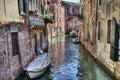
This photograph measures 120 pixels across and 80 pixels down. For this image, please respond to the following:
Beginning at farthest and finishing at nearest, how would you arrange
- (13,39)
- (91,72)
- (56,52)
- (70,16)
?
(70,16)
(56,52)
(91,72)
(13,39)

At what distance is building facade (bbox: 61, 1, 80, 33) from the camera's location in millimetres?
51359

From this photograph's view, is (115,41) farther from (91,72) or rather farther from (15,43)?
(15,43)

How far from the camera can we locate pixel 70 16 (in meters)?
53.1

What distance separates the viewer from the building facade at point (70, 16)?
169 ft

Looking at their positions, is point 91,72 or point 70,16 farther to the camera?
point 70,16

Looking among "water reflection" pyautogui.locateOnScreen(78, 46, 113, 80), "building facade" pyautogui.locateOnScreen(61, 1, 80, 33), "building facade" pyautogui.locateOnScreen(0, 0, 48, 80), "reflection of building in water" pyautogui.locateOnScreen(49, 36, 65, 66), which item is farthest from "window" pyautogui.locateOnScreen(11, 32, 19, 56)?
"building facade" pyautogui.locateOnScreen(61, 1, 80, 33)

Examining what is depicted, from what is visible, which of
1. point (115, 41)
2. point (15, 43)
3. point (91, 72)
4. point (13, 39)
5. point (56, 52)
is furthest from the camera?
point (56, 52)

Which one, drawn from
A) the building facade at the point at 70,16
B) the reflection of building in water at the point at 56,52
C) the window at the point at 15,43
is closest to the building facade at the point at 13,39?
the window at the point at 15,43

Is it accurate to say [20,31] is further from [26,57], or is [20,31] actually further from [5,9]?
[5,9]

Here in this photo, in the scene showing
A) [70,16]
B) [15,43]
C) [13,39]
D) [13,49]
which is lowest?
[13,49]

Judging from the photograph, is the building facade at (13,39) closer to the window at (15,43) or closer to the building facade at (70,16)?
the window at (15,43)

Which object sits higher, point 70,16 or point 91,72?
point 70,16

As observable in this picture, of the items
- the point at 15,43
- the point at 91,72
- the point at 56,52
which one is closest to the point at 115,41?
the point at 91,72

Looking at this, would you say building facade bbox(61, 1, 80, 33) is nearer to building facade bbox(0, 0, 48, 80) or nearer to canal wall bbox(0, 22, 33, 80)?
building facade bbox(0, 0, 48, 80)
